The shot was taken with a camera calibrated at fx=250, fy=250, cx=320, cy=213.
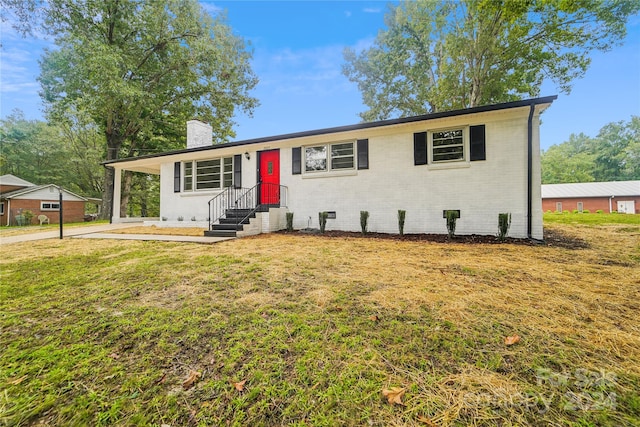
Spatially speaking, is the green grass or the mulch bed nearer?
the mulch bed

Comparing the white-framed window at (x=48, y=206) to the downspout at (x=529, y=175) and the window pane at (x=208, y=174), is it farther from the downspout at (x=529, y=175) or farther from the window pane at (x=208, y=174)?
the downspout at (x=529, y=175)

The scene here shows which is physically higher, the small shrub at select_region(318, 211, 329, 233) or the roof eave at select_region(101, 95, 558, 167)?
the roof eave at select_region(101, 95, 558, 167)

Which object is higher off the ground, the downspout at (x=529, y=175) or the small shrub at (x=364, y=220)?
the downspout at (x=529, y=175)

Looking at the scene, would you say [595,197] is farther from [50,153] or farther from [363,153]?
[50,153]

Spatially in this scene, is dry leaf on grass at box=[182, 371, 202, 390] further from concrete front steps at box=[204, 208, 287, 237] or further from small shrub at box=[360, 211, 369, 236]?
small shrub at box=[360, 211, 369, 236]

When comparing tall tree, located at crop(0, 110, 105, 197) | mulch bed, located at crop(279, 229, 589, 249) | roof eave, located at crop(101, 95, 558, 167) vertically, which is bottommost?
mulch bed, located at crop(279, 229, 589, 249)

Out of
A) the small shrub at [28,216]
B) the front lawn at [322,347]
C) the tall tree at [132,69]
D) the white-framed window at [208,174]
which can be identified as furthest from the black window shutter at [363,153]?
the small shrub at [28,216]

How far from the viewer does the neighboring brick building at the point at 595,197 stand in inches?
1028

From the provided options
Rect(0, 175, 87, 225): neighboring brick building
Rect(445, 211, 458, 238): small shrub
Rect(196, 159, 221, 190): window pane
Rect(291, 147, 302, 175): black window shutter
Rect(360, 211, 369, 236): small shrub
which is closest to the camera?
Rect(445, 211, 458, 238): small shrub

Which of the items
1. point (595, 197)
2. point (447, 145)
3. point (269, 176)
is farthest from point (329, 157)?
point (595, 197)

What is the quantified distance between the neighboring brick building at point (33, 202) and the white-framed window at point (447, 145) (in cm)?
2464

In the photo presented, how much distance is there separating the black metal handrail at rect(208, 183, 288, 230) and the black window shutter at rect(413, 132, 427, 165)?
4.63 m

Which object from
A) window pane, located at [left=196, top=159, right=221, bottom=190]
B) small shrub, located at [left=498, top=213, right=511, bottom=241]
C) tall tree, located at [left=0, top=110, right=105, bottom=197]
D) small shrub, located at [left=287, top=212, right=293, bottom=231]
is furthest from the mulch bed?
tall tree, located at [left=0, top=110, right=105, bottom=197]

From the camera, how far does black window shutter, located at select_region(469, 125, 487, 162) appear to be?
696 cm
